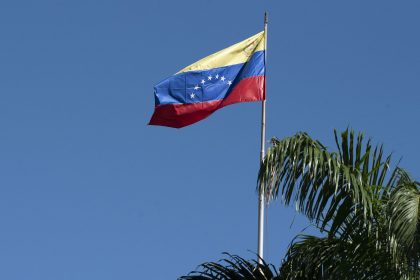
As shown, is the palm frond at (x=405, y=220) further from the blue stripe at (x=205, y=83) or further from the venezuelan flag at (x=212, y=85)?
the blue stripe at (x=205, y=83)

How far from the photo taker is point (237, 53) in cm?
1878

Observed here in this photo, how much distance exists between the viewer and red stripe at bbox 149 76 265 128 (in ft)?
59.0

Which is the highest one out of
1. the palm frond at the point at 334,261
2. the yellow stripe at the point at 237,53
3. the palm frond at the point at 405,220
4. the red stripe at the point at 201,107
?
the yellow stripe at the point at 237,53

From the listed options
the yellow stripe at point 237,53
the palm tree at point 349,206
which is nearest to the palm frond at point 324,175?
the palm tree at point 349,206

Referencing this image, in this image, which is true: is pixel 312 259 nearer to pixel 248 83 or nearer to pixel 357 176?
pixel 357 176

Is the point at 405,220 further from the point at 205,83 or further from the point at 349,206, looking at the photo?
the point at 205,83

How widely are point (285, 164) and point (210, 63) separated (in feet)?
21.5

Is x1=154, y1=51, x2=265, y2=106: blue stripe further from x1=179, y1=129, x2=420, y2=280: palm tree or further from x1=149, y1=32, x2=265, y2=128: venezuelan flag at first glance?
x1=179, y1=129, x2=420, y2=280: palm tree

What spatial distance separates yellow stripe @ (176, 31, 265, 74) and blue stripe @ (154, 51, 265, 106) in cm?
8

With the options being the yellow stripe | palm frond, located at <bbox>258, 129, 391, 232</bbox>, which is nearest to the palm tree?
palm frond, located at <bbox>258, 129, 391, 232</bbox>

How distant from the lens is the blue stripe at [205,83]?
18359mm

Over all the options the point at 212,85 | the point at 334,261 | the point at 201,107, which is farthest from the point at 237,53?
the point at 334,261

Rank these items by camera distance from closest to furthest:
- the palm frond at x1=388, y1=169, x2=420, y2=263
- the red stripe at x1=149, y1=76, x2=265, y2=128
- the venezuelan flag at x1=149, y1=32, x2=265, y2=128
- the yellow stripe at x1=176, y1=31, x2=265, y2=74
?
the palm frond at x1=388, y1=169, x2=420, y2=263
the red stripe at x1=149, y1=76, x2=265, y2=128
the venezuelan flag at x1=149, y1=32, x2=265, y2=128
the yellow stripe at x1=176, y1=31, x2=265, y2=74

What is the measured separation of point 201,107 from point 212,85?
1.48 ft
